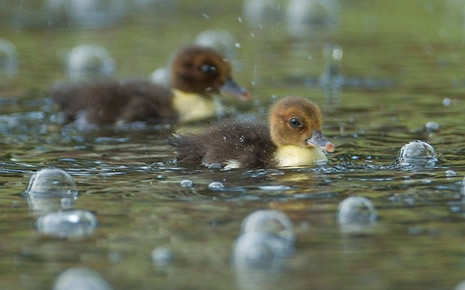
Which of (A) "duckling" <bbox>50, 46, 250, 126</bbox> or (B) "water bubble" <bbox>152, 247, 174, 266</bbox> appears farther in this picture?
(A) "duckling" <bbox>50, 46, 250, 126</bbox>

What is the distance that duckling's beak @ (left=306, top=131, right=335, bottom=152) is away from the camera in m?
7.17

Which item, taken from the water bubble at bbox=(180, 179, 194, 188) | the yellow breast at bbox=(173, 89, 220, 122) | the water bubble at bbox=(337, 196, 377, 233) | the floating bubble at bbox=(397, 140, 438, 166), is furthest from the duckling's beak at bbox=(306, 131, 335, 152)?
the yellow breast at bbox=(173, 89, 220, 122)

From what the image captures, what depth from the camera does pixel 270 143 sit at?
7.41 metres

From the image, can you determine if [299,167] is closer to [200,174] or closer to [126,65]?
[200,174]

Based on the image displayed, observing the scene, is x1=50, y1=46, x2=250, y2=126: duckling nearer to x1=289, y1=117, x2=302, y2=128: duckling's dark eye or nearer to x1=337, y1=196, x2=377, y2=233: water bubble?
x1=289, y1=117, x2=302, y2=128: duckling's dark eye

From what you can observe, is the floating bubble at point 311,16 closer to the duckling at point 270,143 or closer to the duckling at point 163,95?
the duckling at point 163,95

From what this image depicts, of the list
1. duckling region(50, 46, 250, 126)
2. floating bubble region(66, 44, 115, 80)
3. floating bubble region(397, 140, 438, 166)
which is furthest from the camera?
floating bubble region(66, 44, 115, 80)

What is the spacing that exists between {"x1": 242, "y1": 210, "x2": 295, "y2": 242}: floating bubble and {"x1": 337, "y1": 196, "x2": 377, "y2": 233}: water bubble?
358mm

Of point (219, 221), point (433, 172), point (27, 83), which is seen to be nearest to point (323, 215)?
point (219, 221)

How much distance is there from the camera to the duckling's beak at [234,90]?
9836 millimetres

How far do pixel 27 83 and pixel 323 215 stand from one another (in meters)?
6.70

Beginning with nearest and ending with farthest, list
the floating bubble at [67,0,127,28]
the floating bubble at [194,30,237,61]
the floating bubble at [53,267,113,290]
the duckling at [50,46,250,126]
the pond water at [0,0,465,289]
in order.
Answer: the floating bubble at [53,267,113,290] → the pond water at [0,0,465,289] → the duckling at [50,46,250,126] → the floating bubble at [194,30,237,61] → the floating bubble at [67,0,127,28]

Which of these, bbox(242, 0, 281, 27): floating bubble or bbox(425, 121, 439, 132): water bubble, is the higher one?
bbox(242, 0, 281, 27): floating bubble

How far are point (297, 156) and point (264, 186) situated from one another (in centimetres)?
80
